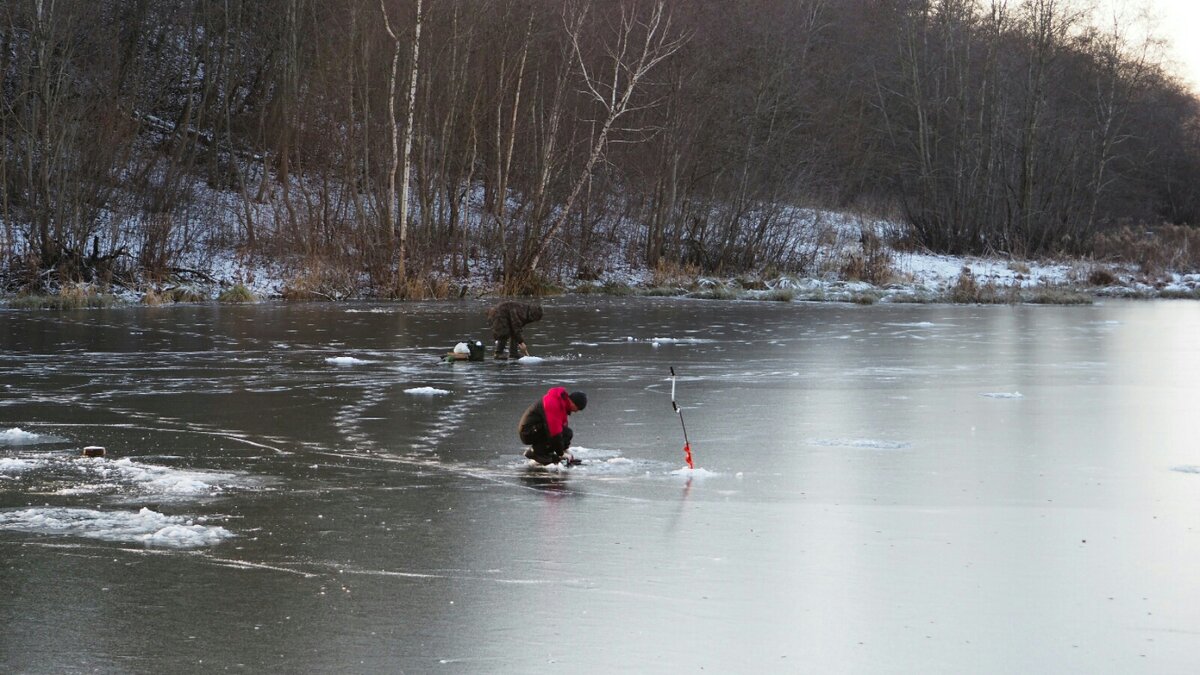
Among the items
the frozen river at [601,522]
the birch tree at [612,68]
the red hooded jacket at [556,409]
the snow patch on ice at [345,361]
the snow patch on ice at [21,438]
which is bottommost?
the snow patch on ice at [21,438]

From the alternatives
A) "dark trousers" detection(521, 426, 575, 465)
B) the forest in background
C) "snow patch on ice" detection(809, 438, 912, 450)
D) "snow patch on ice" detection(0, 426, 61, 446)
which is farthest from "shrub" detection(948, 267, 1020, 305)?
"snow patch on ice" detection(0, 426, 61, 446)

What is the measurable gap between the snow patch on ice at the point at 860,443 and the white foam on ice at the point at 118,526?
19.8ft

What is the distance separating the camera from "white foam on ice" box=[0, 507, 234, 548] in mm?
8320

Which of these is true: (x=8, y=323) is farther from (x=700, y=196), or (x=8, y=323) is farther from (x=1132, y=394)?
(x=700, y=196)

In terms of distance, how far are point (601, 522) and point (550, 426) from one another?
2.13 meters

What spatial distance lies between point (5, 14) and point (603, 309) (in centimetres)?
2028

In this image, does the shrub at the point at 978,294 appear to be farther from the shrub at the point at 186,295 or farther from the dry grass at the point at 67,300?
the dry grass at the point at 67,300

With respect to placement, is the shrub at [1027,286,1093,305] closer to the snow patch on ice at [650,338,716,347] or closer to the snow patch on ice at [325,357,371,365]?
the snow patch on ice at [650,338,716,347]

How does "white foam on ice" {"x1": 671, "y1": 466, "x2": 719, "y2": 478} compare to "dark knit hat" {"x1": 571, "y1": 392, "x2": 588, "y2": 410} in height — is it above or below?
below

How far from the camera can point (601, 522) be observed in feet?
29.5

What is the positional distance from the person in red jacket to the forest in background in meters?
26.9

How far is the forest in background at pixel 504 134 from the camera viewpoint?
3772cm

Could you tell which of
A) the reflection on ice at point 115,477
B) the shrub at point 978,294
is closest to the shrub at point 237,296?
the shrub at point 978,294

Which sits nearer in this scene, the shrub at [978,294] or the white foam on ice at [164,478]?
the white foam on ice at [164,478]
